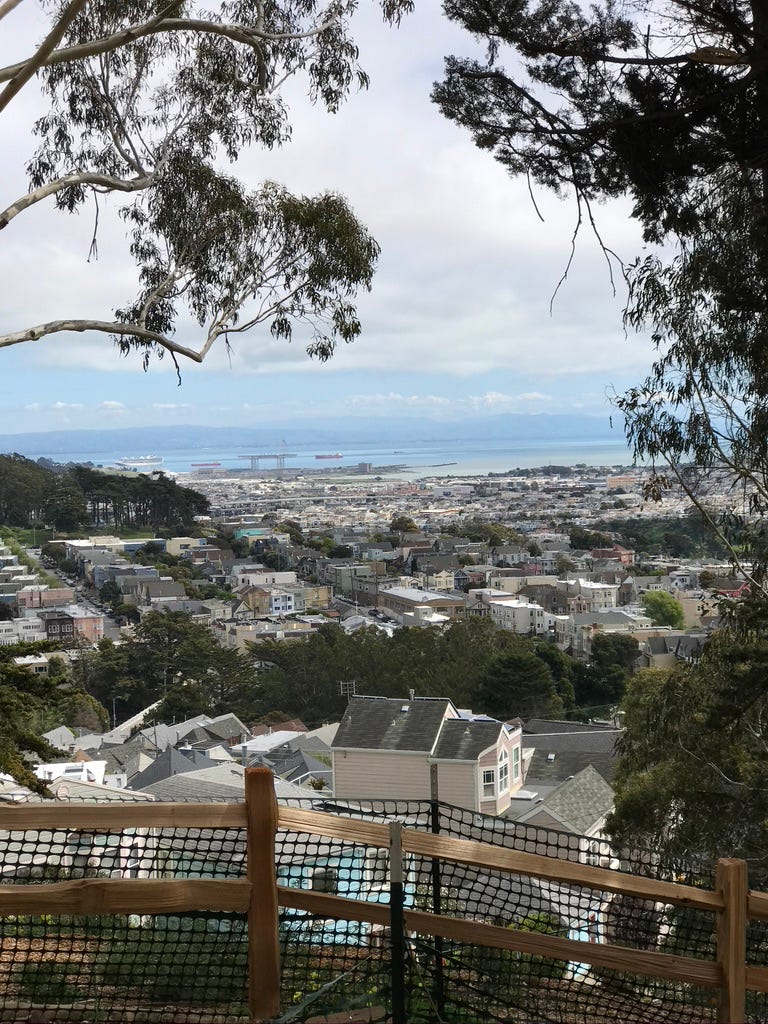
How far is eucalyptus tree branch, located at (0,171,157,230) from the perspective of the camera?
7547mm

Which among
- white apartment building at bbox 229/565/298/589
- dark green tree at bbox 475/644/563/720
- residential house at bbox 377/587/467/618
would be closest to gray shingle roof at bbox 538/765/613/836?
dark green tree at bbox 475/644/563/720

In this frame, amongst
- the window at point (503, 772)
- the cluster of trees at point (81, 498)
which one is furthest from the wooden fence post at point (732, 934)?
the cluster of trees at point (81, 498)

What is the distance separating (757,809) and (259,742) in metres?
16.3

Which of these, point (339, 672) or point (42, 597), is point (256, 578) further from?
point (339, 672)

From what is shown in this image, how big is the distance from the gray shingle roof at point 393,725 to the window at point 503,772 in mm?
1150

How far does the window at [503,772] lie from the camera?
17.6 metres

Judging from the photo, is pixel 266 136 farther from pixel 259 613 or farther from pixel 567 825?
pixel 259 613

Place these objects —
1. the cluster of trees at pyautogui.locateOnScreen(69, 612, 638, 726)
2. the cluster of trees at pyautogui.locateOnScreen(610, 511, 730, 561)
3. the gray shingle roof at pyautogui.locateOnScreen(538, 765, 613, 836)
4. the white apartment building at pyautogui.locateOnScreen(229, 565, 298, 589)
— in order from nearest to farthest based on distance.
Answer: the gray shingle roof at pyautogui.locateOnScreen(538, 765, 613, 836), the cluster of trees at pyautogui.locateOnScreen(69, 612, 638, 726), the cluster of trees at pyautogui.locateOnScreen(610, 511, 730, 561), the white apartment building at pyautogui.locateOnScreen(229, 565, 298, 589)

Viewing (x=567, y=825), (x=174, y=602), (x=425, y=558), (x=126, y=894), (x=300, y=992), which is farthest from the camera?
(x=425, y=558)

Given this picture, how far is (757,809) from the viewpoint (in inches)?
363

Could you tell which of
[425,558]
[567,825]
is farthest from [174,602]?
[567,825]

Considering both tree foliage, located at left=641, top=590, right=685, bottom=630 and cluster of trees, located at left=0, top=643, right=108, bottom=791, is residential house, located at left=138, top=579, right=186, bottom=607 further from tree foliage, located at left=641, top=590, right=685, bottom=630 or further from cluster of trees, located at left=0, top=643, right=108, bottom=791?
cluster of trees, located at left=0, top=643, right=108, bottom=791

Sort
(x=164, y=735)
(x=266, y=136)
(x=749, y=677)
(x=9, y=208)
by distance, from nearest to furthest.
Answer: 1. (x=9, y=208)
2. (x=749, y=677)
3. (x=266, y=136)
4. (x=164, y=735)

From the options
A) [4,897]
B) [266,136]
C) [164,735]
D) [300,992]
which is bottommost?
[164,735]
